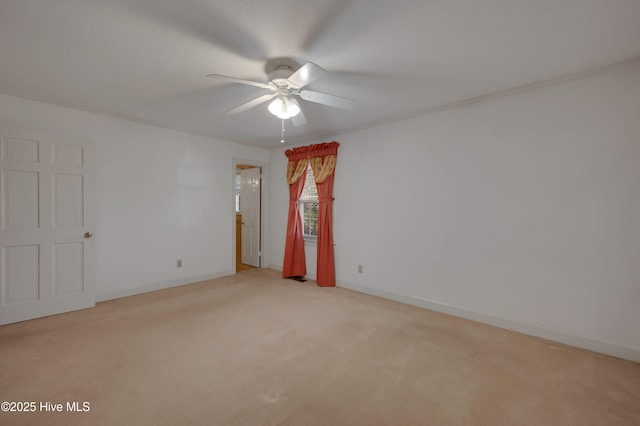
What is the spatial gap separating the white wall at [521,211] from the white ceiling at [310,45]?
0.39 metres

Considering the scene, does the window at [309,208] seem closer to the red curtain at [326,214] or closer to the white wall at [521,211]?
the red curtain at [326,214]

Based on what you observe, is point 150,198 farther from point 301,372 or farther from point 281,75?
point 301,372

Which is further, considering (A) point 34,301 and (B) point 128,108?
(B) point 128,108

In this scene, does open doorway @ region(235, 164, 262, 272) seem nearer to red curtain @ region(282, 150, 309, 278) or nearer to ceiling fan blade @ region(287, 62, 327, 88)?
red curtain @ region(282, 150, 309, 278)

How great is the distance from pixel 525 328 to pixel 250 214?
4.76 metres

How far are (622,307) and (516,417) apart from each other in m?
1.58

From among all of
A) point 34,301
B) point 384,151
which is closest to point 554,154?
point 384,151

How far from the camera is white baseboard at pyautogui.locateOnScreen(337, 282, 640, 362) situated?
2.25m

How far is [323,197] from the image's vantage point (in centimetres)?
430

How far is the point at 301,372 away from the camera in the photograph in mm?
2010

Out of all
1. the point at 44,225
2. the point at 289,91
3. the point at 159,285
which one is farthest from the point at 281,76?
the point at 159,285

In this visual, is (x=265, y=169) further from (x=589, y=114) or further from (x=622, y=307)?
(x=622, y=307)

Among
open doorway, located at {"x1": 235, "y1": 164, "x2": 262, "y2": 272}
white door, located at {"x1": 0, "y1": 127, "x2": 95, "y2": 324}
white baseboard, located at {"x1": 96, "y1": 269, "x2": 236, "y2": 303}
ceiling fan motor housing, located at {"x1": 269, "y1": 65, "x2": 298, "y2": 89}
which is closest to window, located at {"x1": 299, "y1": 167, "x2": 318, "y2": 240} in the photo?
open doorway, located at {"x1": 235, "y1": 164, "x2": 262, "y2": 272}

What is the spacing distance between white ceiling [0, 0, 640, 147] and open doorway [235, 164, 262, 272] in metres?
2.58
